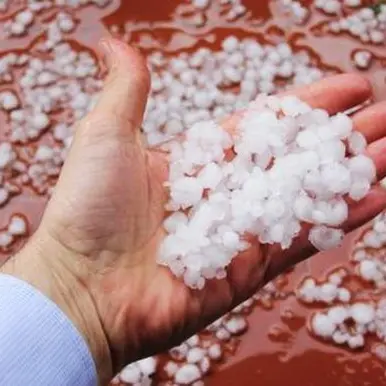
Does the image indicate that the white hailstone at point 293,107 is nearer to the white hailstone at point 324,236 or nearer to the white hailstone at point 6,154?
the white hailstone at point 324,236

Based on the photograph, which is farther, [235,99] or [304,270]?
[235,99]

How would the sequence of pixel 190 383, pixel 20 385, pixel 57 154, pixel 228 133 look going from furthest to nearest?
pixel 57 154 < pixel 190 383 < pixel 228 133 < pixel 20 385

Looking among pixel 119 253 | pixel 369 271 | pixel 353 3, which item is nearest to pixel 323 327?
pixel 369 271

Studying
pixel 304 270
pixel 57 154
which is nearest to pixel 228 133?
pixel 304 270

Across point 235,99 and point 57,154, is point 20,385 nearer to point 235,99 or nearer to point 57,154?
point 57,154

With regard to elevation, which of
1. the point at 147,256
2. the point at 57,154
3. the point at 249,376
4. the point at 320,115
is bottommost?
the point at 249,376

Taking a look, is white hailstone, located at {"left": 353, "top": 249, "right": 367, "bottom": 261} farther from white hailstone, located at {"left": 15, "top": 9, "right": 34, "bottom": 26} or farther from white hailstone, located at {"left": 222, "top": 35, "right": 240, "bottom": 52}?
white hailstone, located at {"left": 15, "top": 9, "right": 34, "bottom": 26}

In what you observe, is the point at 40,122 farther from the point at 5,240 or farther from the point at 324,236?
the point at 324,236
